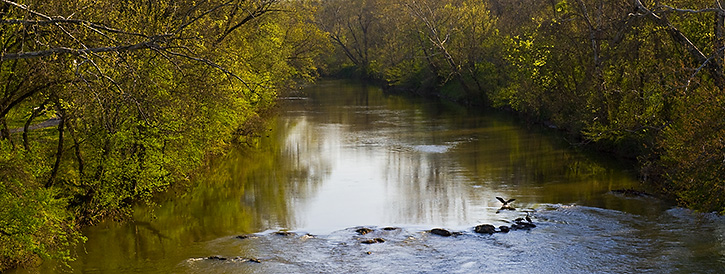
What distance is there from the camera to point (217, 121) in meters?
23.1

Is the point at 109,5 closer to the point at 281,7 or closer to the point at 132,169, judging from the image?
the point at 132,169

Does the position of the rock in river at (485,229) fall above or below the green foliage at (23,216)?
below

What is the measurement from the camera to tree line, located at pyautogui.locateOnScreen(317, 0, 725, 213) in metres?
14.8

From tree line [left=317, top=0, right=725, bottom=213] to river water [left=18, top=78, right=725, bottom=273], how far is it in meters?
1.36

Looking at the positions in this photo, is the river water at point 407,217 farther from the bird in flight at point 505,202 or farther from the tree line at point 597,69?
the tree line at point 597,69

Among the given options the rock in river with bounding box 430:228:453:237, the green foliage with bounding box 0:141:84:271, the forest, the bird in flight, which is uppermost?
the forest

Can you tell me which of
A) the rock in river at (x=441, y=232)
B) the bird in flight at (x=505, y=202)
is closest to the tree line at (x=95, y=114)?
the rock in river at (x=441, y=232)

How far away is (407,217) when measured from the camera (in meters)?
19.4

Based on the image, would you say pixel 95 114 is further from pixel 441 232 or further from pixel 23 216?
pixel 441 232

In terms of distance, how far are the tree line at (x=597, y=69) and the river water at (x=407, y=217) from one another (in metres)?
1.36

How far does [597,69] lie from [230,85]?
47.1 ft

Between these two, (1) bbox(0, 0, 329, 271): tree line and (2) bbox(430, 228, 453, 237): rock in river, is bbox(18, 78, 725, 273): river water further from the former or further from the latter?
(1) bbox(0, 0, 329, 271): tree line

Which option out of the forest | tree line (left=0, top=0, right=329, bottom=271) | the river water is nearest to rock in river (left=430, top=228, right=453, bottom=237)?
the river water

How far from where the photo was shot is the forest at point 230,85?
11.8 m
